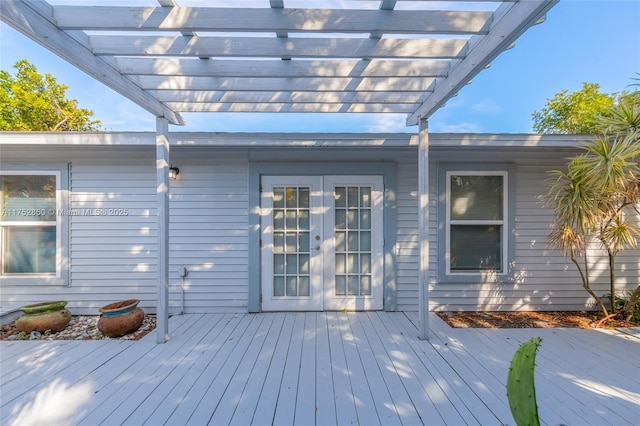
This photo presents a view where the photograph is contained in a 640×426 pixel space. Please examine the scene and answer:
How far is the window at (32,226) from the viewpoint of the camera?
3.70 metres

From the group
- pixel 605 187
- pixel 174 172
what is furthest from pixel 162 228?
pixel 605 187

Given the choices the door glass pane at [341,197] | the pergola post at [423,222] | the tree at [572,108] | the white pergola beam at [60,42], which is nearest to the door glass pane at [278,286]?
the door glass pane at [341,197]

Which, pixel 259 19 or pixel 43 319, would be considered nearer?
pixel 259 19

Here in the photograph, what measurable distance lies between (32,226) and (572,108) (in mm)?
21145

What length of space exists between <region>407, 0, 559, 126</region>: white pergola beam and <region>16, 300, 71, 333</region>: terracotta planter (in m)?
4.84

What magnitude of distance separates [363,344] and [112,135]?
3789 mm

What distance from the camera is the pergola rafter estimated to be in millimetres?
1735

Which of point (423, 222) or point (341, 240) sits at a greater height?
point (423, 222)

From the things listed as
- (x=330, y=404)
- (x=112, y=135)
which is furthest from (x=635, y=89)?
(x=112, y=135)

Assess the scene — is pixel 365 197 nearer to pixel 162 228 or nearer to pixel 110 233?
pixel 162 228

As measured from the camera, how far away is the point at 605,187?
117 inches

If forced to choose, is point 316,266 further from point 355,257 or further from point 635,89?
point 635,89

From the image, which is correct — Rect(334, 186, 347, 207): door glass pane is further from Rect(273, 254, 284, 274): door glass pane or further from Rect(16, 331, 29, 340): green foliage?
Rect(16, 331, 29, 340): green foliage

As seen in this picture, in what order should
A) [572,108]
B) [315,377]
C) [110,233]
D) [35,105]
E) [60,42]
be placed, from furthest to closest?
1. [572,108]
2. [35,105]
3. [110,233]
4. [315,377]
5. [60,42]
